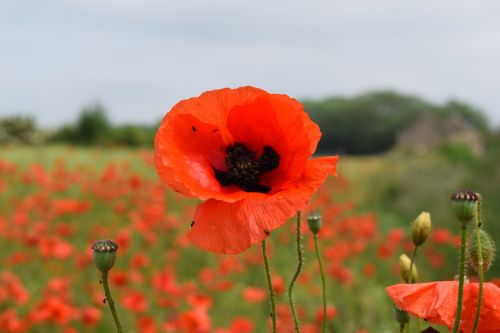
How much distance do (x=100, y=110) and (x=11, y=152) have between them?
9569mm

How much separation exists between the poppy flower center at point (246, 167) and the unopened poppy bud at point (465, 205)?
0.96 feet

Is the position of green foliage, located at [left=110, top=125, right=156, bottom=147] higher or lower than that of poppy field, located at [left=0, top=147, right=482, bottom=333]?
lower

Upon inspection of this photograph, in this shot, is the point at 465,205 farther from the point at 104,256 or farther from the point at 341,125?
the point at 341,125

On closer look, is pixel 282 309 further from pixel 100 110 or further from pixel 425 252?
pixel 100 110

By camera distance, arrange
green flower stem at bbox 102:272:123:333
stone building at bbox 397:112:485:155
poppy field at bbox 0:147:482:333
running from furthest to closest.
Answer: stone building at bbox 397:112:485:155 < poppy field at bbox 0:147:482:333 < green flower stem at bbox 102:272:123:333

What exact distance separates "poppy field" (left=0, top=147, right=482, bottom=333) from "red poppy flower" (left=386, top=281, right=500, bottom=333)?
1.76m

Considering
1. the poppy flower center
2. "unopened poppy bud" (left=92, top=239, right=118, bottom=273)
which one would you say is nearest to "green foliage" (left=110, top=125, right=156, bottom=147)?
the poppy flower center

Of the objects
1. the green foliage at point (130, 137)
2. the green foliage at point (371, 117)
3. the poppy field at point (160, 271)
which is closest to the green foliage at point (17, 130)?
the green foliage at point (130, 137)

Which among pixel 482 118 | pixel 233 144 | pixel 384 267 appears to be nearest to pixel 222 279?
pixel 384 267

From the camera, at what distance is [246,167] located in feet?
3.42

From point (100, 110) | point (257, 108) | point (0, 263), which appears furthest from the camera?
point (100, 110)

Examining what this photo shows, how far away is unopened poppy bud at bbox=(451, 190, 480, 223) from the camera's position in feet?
2.57

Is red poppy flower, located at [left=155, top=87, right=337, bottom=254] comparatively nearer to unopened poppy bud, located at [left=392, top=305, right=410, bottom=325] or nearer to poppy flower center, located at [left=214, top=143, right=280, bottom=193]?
poppy flower center, located at [left=214, top=143, right=280, bottom=193]

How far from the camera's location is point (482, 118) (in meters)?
41.4
